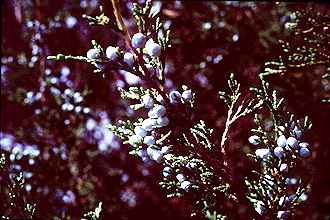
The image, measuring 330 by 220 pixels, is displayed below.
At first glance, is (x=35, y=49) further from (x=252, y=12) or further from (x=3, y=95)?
(x=252, y=12)

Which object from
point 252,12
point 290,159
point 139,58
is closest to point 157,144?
point 139,58

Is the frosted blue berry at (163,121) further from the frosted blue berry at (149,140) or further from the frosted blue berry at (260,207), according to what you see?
the frosted blue berry at (260,207)

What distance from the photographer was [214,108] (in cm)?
443

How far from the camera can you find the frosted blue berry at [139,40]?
2.02 meters

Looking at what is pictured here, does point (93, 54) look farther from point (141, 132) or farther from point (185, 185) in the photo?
point (185, 185)

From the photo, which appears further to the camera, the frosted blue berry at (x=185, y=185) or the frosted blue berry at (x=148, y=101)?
the frosted blue berry at (x=185, y=185)

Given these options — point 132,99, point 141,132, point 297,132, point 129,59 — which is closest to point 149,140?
point 141,132

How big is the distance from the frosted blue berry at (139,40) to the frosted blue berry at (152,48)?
30 mm

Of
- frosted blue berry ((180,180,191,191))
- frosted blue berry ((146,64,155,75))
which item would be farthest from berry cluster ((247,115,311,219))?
frosted blue berry ((146,64,155,75))

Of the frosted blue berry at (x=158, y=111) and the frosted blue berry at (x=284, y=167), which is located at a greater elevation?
the frosted blue berry at (x=158, y=111)

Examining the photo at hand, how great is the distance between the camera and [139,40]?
2023 millimetres

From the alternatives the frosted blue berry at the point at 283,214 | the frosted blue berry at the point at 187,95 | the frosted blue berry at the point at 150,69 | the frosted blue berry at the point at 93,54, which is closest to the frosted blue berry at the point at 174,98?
the frosted blue berry at the point at 187,95

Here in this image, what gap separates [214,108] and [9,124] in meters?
2.23

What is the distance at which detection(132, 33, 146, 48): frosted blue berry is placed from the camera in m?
2.02
